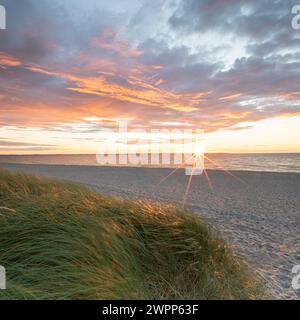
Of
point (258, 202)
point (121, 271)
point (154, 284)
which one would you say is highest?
point (121, 271)

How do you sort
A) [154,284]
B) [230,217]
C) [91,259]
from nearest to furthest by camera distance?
1. [91,259]
2. [154,284]
3. [230,217]

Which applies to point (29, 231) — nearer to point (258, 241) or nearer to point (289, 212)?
point (258, 241)

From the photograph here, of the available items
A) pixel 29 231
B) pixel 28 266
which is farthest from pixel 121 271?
pixel 29 231

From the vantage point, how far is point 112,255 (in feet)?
10.5

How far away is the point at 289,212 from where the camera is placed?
1095 cm

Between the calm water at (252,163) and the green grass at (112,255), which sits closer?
the green grass at (112,255)

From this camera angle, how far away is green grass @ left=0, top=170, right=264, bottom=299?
9.30 feet

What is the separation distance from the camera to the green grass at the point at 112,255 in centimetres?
283

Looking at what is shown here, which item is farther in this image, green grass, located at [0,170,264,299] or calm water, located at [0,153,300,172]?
calm water, located at [0,153,300,172]

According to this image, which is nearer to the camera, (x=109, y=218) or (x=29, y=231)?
(x=29, y=231)

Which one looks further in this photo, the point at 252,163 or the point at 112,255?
the point at 252,163

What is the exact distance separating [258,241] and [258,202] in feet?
24.2
